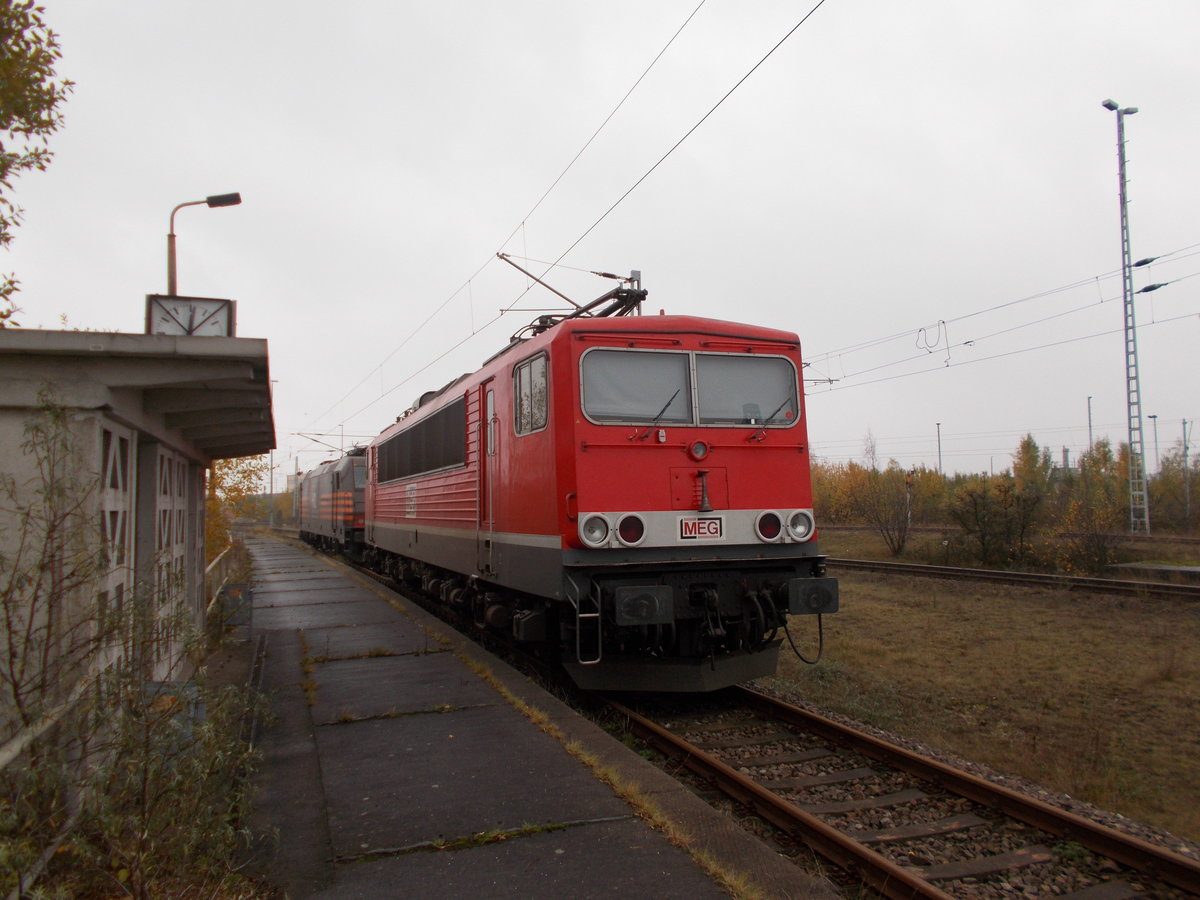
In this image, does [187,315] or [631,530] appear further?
[187,315]

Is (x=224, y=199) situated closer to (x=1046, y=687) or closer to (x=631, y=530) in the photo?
(x=631, y=530)

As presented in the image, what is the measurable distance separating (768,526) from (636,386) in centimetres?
169

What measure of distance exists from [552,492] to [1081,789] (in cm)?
Answer: 442

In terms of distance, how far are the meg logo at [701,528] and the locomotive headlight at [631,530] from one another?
14.8 inches

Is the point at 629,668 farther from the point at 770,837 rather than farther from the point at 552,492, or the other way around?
the point at 770,837

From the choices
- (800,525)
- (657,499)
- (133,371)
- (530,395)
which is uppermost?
(530,395)

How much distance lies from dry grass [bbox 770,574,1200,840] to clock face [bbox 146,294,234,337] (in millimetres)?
7142

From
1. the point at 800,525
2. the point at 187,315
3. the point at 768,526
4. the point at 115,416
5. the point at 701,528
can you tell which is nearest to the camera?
the point at 115,416

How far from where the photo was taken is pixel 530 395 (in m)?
7.22

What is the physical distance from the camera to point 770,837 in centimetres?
466

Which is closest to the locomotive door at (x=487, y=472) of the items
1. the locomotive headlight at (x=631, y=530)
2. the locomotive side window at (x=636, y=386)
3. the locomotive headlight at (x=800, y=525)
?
the locomotive side window at (x=636, y=386)

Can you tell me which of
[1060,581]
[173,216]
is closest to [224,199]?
[173,216]

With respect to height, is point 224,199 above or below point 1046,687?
above

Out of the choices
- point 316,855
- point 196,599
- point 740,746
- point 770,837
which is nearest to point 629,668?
point 740,746
